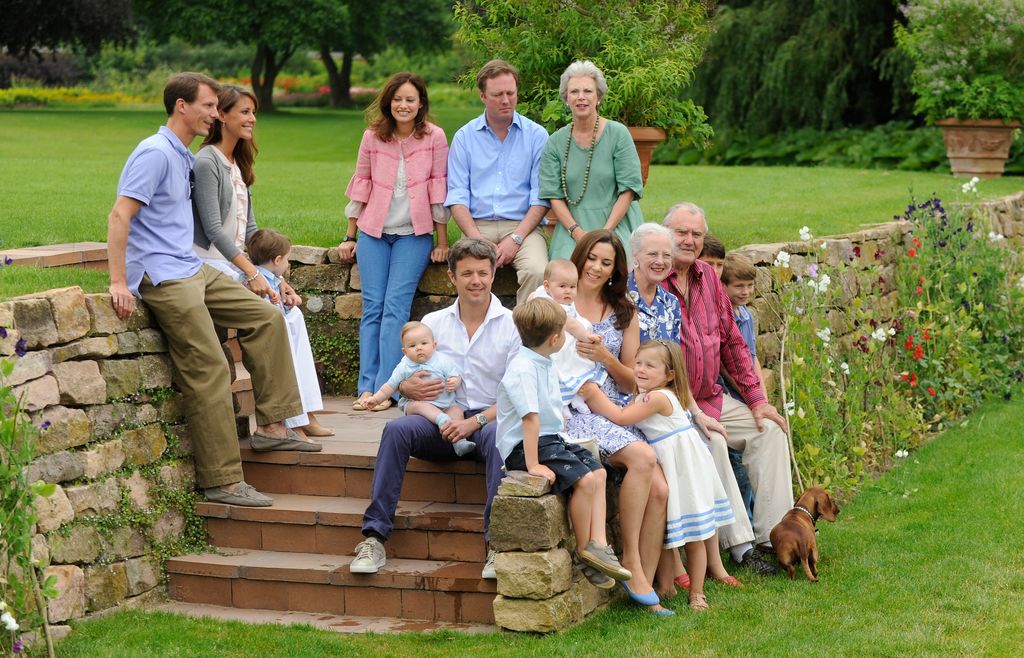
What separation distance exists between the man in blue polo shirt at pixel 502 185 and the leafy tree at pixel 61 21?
23.4 metres

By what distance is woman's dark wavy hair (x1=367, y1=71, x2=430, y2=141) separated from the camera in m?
7.04

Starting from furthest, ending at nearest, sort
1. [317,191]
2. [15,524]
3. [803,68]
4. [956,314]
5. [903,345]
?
[803,68]
[317,191]
[956,314]
[903,345]
[15,524]

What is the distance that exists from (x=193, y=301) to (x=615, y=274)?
6.28ft

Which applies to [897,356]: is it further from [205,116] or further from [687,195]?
[205,116]

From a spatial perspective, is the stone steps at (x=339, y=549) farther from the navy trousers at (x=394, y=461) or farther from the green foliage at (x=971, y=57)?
the green foliage at (x=971, y=57)

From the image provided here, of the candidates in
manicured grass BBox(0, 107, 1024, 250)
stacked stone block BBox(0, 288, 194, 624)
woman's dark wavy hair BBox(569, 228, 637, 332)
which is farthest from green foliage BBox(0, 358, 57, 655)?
manicured grass BBox(0, 107, 1024, 250)

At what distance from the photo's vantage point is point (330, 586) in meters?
5.68

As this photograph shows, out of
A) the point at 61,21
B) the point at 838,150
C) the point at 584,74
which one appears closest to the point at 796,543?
the point at 584,74

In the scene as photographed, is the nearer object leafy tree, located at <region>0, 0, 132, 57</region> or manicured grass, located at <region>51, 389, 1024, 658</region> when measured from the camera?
manicured grass, located at <region>51, 389, 1024, 658</region>

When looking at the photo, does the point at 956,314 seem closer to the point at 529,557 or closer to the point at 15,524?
the point at 529,557

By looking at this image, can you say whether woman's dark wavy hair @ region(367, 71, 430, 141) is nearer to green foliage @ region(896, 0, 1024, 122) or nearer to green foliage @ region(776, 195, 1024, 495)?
green foliage @ region(776, 195, 1024, 495)

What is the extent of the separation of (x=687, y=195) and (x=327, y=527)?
A: 315 inches

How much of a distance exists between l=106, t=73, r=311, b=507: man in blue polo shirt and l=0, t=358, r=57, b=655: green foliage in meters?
0.98

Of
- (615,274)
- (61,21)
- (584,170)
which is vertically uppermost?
(61,21)
